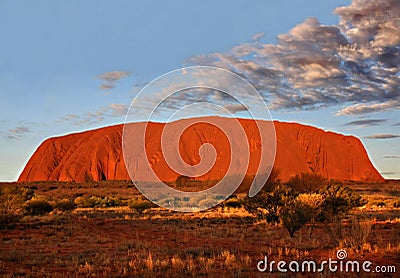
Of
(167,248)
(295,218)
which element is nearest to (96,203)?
(295,218)

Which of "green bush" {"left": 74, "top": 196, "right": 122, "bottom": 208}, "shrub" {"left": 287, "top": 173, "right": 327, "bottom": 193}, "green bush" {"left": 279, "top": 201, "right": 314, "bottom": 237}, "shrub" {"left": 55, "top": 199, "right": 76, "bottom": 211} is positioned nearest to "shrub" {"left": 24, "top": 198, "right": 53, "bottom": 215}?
"shrub" {"left": 55, "top": 199, "right": 76, "bottom": 211}

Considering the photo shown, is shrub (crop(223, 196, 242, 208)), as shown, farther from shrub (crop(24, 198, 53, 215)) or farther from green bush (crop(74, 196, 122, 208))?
shrub (crop(24, 198, 53, 215))

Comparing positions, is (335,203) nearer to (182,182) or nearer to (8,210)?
(8,210)

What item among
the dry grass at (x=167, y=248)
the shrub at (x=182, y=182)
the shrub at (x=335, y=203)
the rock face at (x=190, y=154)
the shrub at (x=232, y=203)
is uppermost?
the rock face at (x=190, y=154)

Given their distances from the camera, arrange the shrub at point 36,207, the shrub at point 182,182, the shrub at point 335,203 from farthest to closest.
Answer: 1. the shrub at point 182,182
2. the shrub at point 36,207
3. the shrub at point 335,203

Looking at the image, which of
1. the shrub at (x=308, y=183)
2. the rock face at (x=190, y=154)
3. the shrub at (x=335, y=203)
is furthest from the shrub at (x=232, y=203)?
the rock face at (x=190, y=154)

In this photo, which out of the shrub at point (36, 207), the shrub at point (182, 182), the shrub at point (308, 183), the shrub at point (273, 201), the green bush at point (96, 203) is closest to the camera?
the shrub at point (273, 201)

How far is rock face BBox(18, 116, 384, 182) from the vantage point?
80812 mm

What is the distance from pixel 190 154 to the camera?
7312cm

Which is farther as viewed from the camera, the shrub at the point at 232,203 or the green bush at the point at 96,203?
the green bush at the point at 96,203

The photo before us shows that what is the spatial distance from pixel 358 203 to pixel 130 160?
54.7 m

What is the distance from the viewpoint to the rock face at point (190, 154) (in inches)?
3182

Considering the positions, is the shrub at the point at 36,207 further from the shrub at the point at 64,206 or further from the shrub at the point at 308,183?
the shrub at the point at 308,183

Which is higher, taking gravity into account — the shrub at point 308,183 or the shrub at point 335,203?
the shrub at point 308,183
